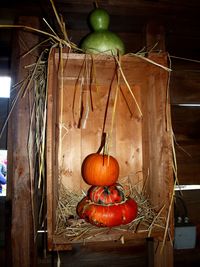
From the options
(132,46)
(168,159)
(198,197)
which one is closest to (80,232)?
(168,159)

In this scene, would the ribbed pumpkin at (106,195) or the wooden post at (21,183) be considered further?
the wooden post at (21,183)

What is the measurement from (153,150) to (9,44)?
957mm

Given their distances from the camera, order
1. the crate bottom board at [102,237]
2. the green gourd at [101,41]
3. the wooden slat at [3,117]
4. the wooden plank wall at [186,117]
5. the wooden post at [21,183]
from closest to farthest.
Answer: the crate bottom board at [102,237]
the green gourd at [101,41]
the wooden post at [21,183]
the wooden slat at [3,117]
the wooden plank wall at [186,117]

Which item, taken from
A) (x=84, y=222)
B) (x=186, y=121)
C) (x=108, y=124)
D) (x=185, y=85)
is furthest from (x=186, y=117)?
(x=84, y=222)

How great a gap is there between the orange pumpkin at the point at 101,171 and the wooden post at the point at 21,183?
0.34 metres

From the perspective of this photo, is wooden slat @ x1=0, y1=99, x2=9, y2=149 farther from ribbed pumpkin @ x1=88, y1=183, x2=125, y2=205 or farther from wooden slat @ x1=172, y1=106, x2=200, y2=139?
wooden slat @ x1=172, y1=106, x2=200, y2=139

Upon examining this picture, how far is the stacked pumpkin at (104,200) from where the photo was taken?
0.90 meters

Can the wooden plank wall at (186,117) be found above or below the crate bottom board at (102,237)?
above

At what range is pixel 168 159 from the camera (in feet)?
3.07

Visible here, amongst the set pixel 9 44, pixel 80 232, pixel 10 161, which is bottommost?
pixel 80 232

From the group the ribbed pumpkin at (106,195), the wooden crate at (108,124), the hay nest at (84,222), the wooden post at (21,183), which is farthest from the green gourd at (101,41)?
the hay nest at (84,222)

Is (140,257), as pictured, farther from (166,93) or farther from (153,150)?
(166,93)

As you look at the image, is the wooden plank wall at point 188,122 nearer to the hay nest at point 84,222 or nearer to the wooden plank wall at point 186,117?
the wooden plank wall at point 186,117

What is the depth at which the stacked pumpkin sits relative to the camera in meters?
0.90
